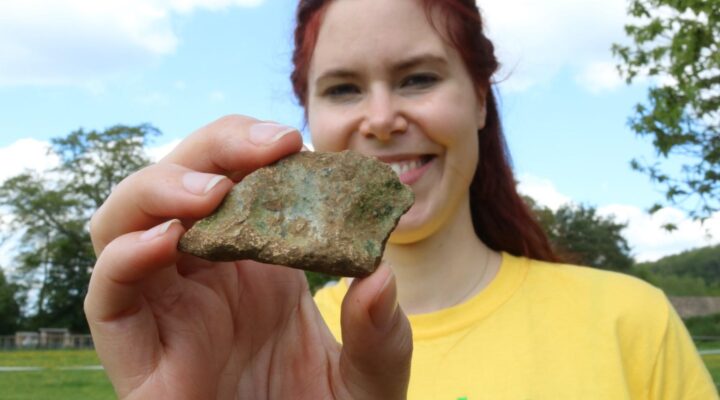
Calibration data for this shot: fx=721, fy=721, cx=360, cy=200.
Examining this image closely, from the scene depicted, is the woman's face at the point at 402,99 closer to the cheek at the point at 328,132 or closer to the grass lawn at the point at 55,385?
the cheek at the point at 328,132

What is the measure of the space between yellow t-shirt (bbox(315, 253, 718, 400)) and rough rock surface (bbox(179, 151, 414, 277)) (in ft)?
3.42

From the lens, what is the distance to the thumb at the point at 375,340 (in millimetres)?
1994

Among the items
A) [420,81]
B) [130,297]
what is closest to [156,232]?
[130,297]

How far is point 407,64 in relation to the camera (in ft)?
9.74

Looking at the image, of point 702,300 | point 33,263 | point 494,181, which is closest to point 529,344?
point 494,181

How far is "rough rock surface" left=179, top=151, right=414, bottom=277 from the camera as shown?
212 centimetres

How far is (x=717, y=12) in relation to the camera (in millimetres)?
10383

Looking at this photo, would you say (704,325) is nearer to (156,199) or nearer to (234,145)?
(234,145)

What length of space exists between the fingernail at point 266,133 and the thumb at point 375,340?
1.63 ft

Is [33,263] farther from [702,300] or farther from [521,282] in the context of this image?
[521,282]

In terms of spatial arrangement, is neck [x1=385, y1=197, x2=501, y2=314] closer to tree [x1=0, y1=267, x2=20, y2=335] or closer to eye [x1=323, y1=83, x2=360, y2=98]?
eye [x1=323, y1=83, x2=360, y2=98]

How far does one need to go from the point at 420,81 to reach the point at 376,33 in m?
0.29

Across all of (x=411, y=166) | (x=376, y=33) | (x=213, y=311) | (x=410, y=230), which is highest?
(x=376, y=33)

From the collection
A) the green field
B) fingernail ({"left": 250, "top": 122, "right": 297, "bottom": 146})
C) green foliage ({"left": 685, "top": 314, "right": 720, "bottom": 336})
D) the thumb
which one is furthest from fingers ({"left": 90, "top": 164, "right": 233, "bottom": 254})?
green foliage ({"left": 685, "top": 314, "right": 720, "bottom": 336})
